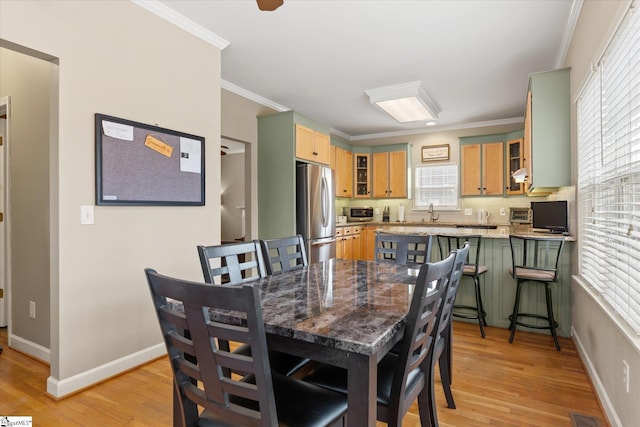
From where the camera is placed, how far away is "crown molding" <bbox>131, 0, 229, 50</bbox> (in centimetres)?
261

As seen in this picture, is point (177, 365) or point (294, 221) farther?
point (294, 221)

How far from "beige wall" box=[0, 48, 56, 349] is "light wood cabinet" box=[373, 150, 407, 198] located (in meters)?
5.42

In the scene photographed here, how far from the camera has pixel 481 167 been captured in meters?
6.15

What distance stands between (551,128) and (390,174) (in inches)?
150

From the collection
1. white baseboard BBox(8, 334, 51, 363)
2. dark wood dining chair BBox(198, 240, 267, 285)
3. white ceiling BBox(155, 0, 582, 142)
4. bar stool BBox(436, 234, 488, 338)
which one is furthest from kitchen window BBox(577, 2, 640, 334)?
white baseboard BBox(8, 334, 51, 363)

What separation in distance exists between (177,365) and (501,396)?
6.44ft

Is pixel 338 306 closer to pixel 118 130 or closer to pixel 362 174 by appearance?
pixel 118 130

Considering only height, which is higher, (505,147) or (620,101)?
(505,147)

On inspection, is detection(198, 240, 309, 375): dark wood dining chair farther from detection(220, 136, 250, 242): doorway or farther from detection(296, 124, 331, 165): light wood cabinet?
detection(220, 136, 250, 242): doorway

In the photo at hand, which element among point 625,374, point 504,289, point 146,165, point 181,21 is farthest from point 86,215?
point 504,289

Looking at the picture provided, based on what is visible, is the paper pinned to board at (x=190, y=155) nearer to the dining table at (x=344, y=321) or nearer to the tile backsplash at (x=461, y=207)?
the dining table at (x=344, y=321)

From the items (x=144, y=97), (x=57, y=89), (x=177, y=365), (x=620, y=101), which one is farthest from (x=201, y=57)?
(x=620, y=101)

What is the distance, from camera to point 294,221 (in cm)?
448

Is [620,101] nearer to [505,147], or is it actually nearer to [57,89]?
[57,89]
